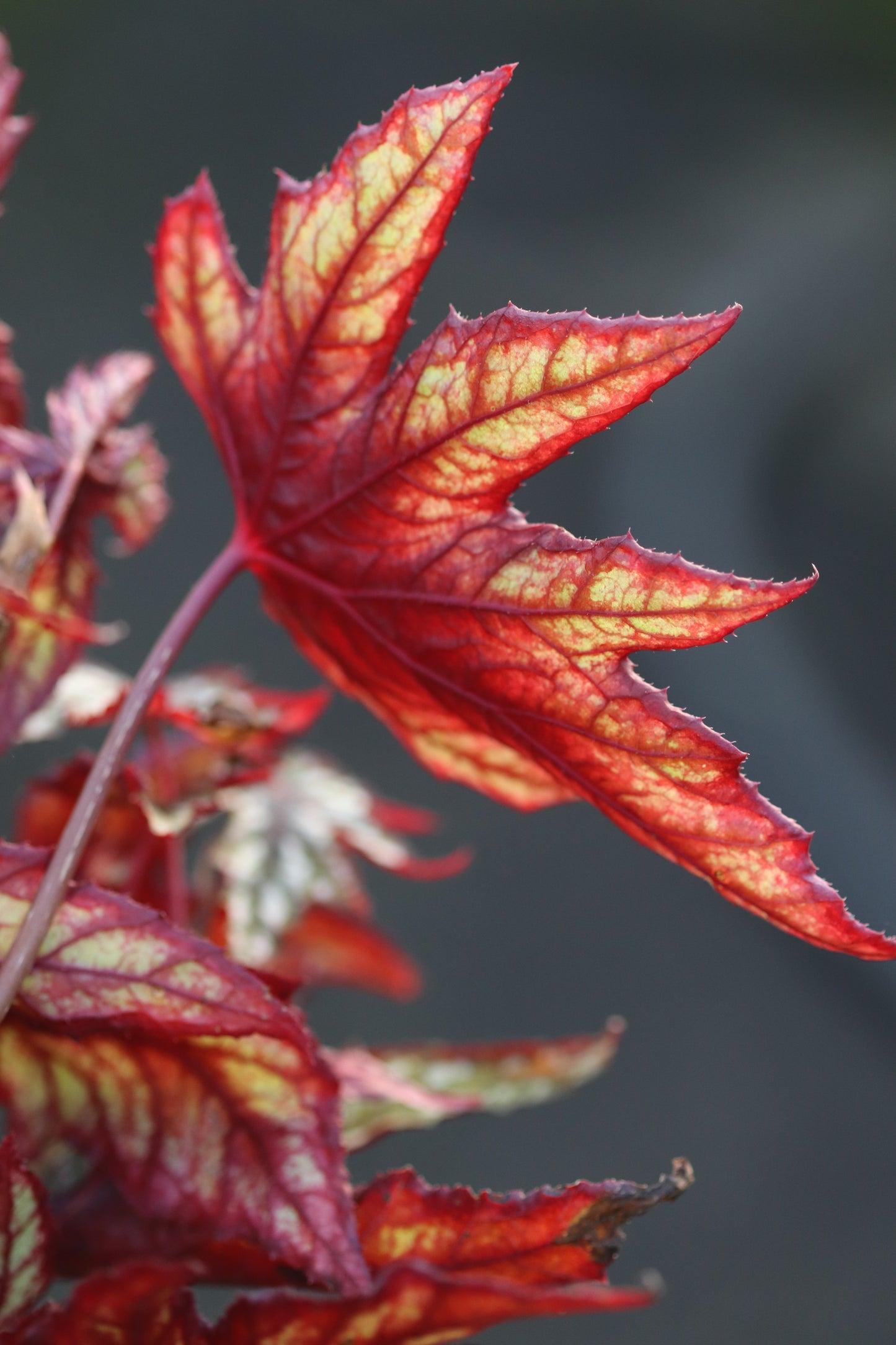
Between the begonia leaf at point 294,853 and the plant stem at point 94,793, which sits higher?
the plant stem at point 94,793

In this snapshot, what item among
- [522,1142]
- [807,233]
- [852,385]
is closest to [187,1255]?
[522,1142]

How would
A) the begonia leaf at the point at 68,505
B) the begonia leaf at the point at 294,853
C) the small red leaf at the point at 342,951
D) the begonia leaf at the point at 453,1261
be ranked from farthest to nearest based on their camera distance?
the small red leaf at the point at 342,951 < the begonia leaf at the point at 294,853 < the begonia leaf at the point at 68,505 < the begonia leaf at the point at 453,1261

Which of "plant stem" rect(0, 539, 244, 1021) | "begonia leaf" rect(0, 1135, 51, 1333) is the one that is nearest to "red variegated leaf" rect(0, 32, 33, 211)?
"plant stem" rect(0, 539, 244, 1021)

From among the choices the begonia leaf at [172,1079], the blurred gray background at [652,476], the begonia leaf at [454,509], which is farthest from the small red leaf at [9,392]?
the blurred gray background at [652,476]

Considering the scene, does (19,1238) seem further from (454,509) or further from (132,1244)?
(454,509)

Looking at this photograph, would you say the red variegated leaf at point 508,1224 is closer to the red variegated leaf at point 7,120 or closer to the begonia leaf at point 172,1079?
the begonia leaf at point 172,1079

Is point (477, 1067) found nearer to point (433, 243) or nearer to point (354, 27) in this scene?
point (433, 243)
